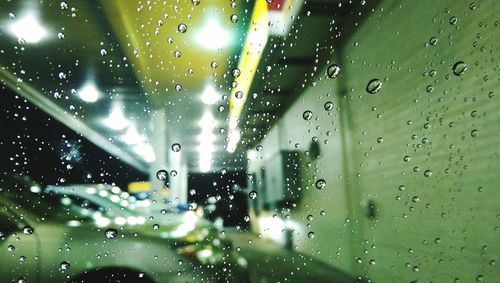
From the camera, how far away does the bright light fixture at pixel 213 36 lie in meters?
1.56

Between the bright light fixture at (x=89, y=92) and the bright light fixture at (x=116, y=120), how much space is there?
0.10 meters

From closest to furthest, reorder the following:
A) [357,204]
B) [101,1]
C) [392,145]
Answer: [101,1] → [357,204] → [392,145]

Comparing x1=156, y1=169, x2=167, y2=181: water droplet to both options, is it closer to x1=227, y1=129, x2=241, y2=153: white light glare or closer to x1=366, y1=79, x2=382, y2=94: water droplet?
x1=227, y1=129, x2=241, y2=153: white light glare

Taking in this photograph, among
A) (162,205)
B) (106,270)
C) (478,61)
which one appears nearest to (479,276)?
(478,61)

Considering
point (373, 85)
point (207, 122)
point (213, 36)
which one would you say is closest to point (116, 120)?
point (207, 122)

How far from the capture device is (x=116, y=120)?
135cm

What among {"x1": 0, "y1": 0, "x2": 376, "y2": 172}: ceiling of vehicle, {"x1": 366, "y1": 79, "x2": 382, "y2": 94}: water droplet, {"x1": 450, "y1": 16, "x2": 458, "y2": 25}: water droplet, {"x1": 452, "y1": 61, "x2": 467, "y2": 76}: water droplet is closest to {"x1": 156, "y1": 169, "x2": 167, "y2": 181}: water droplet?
{"x1": 0, "y1": 0, "x2": 376, "y2": 172}: ceiling of vehicle

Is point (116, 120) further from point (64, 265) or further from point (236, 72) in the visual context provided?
point (64, 265)

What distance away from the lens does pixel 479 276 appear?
218 cm

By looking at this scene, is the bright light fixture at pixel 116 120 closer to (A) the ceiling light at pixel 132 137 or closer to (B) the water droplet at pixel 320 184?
(A) the ceiling light at pixel 132 137

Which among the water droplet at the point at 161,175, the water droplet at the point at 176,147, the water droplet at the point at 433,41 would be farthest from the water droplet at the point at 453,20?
the water droplet at the point at 161,175

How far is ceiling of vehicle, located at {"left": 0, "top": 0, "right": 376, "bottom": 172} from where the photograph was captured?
137 centimetres

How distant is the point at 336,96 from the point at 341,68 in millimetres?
136

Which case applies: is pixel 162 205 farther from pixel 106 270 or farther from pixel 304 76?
pixel 304 76
